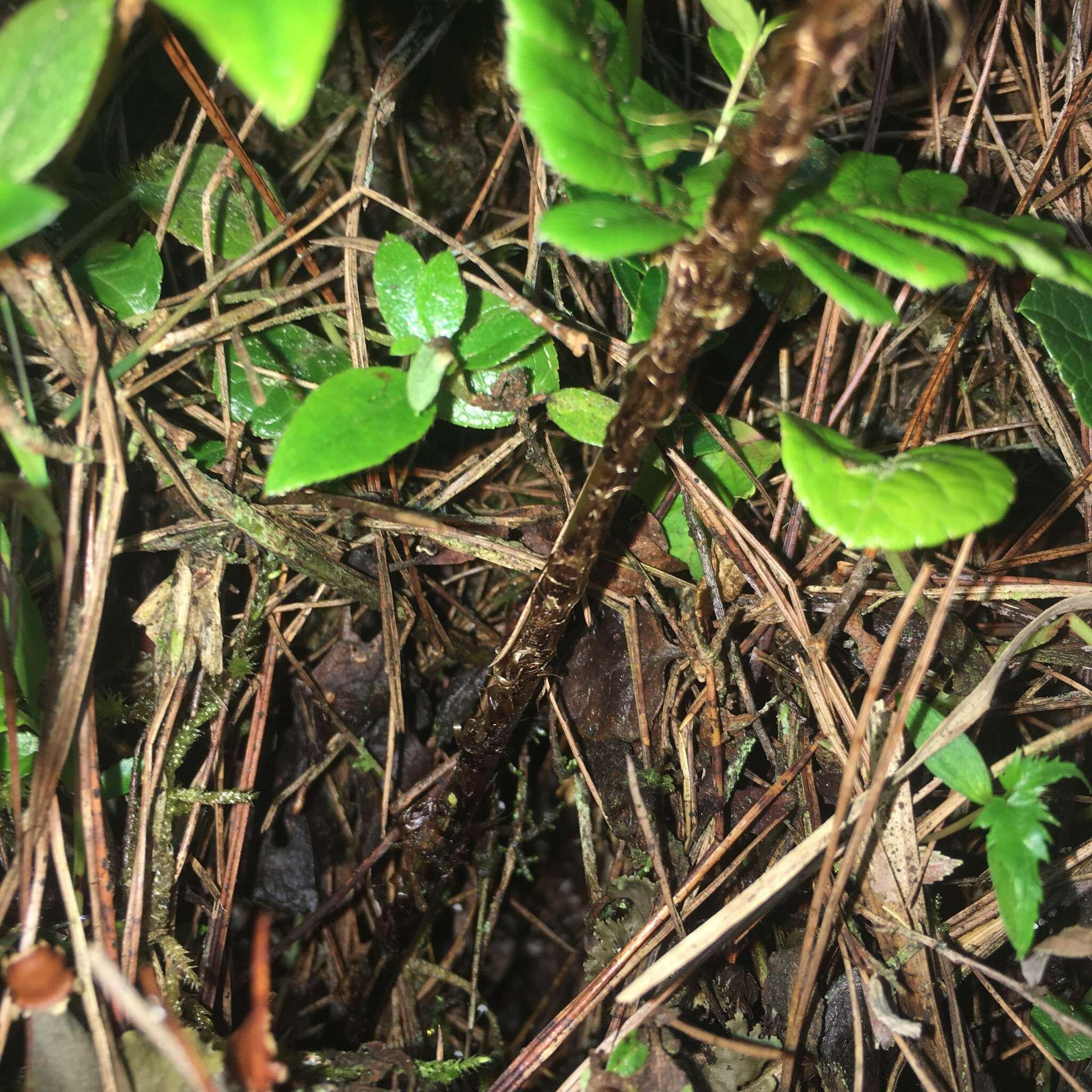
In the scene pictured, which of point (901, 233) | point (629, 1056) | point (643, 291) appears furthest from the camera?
point (629, 1056)

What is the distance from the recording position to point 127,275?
145cm

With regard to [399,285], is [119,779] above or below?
below

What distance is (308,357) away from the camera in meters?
1.58

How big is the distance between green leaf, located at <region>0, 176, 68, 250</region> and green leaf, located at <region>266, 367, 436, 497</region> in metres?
0.35

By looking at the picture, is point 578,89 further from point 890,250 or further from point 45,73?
point 45,73

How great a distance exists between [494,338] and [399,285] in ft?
0.60

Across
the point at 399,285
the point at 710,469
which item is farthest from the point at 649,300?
the point at 710,469

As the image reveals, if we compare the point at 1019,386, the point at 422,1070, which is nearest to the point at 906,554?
the point at 1019,386

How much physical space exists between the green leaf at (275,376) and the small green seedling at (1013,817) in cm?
135

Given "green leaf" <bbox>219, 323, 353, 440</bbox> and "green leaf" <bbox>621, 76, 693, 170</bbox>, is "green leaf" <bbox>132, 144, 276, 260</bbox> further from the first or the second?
"green leaf" <bbox>621, 76, 693, 170</bbox>

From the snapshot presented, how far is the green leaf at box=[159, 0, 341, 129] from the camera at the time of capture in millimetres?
584

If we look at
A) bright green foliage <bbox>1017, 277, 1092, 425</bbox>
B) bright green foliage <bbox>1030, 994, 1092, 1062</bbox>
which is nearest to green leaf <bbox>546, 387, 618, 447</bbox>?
bright green foliage <bbox>1017, 277, 1092, 425</bbox>

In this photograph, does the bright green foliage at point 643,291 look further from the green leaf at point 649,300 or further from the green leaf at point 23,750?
the green leaf at point 23,750

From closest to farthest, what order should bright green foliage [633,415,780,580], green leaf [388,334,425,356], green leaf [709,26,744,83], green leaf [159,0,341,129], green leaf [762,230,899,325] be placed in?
green leaf [159,0,341,129] → green leaf [762,230,899,325] → green leaf [709,26,744,83] → green leaf [388,334,425,356] → bright green foliage [633,415,780,580]
